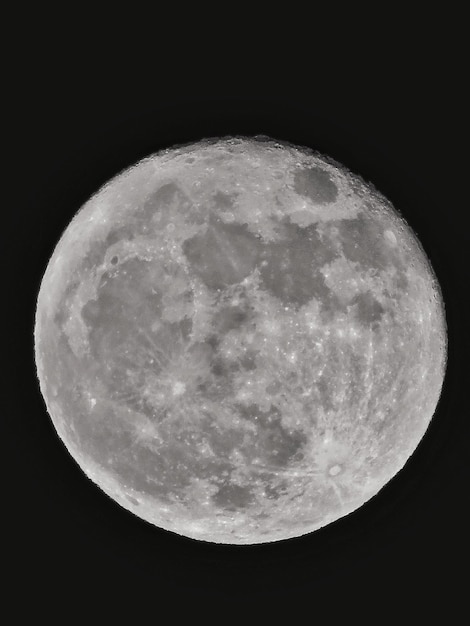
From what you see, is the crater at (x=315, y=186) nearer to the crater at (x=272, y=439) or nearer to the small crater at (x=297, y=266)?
the small crater at (x=297, y=266)

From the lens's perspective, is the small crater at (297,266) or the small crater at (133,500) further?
the small crater at (133,500)

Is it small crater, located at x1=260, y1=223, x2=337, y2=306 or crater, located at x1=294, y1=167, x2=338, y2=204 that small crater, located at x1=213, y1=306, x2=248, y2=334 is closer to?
small crater, located at x1=260, y1=223, x2=337, y2=306

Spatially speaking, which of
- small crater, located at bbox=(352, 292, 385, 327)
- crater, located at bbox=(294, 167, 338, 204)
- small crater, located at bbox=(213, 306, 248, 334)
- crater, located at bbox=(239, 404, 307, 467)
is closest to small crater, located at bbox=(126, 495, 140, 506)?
crater, located at bbox=(239, 404, 307, 467)

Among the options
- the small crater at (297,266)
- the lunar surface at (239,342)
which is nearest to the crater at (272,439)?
the lunar surface at (239,342)

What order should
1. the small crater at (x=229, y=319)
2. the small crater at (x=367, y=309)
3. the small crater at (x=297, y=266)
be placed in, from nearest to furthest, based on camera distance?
the small crater at (x=229, y=319) < the small crater at (x=297, y=266) < the small crater at (x=367, y=309)

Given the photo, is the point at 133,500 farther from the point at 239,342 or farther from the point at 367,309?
the point at 367,309
